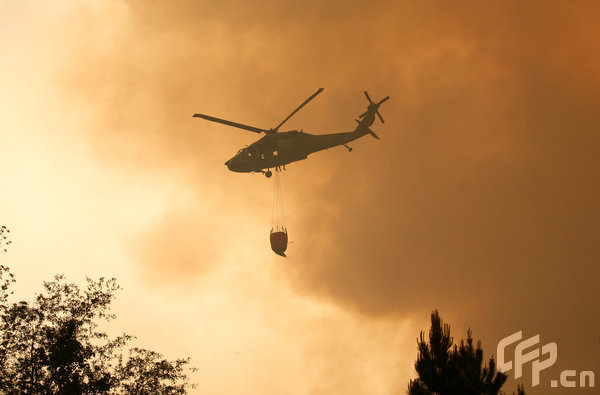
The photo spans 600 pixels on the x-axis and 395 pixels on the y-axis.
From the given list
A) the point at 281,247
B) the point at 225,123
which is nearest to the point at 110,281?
the point at 281,247

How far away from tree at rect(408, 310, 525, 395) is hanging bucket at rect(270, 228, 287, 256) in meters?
22.2

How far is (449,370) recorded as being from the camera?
27469 millimetres

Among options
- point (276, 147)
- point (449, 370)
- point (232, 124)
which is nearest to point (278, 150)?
point (276, 147)

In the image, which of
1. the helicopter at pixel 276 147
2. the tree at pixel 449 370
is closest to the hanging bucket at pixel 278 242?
the helicopter at pixel 276 147

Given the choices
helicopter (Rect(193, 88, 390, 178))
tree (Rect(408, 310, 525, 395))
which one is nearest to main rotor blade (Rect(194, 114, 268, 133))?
helicopter (Rect(193, 88, 390, 178))

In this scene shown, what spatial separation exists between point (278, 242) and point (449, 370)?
2365cm

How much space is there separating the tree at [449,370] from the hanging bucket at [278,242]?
22.2 metres

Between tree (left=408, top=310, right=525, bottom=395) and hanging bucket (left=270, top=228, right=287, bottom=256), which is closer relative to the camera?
tree (left=408, top=310, right=525, bottom=395)

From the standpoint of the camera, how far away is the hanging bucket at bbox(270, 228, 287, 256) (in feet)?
161

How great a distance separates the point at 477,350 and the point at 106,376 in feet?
80.8

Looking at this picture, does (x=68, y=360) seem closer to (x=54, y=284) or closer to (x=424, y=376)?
(x=54, y=284)

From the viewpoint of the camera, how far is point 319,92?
50.3 metres

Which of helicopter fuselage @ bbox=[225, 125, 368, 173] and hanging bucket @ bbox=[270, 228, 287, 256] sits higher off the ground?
helicopter fuselage @ bbox=[225, 125, 368, 173]

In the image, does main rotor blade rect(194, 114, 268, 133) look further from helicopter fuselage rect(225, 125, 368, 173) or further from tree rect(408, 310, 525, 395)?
tree rect(408, 310, 525, 395)
